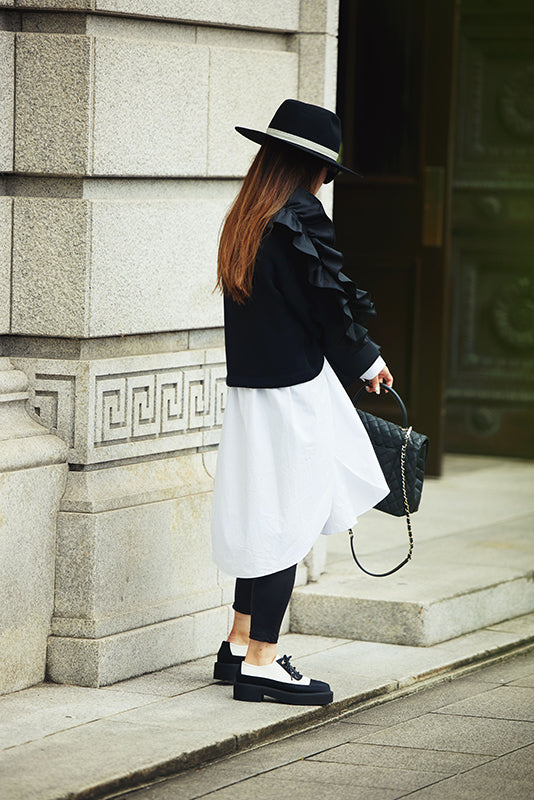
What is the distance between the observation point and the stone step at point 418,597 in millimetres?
5746

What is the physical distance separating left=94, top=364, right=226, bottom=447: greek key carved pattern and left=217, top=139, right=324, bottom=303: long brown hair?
1.99ft

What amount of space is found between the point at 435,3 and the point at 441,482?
2.68m

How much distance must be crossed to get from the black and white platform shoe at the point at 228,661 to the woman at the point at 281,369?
0.54 ft

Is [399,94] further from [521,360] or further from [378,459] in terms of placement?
[378,459]

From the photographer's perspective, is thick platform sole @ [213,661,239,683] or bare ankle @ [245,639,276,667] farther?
thick platform sole @ [213,661,239,683]

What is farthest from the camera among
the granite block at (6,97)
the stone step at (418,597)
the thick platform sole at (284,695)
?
the stone step at (418,597)

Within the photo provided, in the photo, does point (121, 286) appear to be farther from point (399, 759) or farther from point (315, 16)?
point (399, 759)

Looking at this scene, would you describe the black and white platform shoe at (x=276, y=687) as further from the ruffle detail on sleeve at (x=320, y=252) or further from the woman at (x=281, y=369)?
the ruffle detail on sleeve at (x=320, y=252)

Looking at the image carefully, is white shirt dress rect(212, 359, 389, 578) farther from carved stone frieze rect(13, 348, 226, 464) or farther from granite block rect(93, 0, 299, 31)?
granite block rect(93, 0, 299, 31)

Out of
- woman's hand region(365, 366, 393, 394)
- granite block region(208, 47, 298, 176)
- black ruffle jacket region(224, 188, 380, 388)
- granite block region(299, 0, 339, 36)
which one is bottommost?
woman's hand region(365, 366, 393, 394)

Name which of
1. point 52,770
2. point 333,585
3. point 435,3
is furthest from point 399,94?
point 52,770

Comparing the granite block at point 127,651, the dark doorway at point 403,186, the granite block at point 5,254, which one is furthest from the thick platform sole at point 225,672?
the dark doorway at point 403,186

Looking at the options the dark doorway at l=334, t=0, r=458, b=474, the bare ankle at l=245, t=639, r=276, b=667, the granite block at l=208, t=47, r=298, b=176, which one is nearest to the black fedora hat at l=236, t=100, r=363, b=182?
the granite block at l=208, t=47, r=298, b=176

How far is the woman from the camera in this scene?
4.73m
